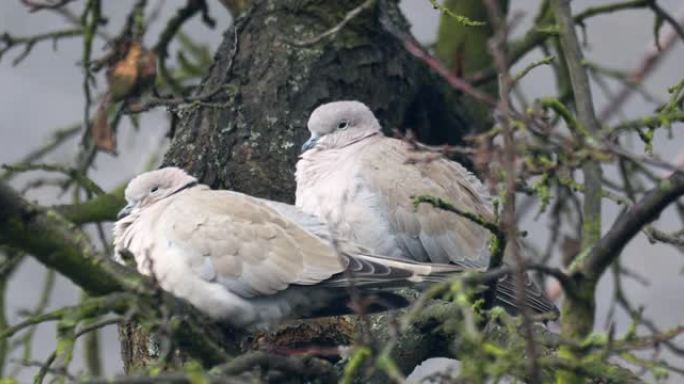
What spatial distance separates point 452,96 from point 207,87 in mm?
975

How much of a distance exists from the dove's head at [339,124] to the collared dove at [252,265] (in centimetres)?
96

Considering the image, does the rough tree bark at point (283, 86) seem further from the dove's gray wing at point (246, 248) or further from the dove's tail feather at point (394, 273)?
the dove's tail feather at point (394, 273)

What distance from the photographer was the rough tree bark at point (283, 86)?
4895 mm

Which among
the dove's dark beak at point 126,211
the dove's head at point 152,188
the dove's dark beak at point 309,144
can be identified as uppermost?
the dove's dark beak at point 309,144

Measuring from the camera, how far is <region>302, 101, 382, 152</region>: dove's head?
4.78 metres

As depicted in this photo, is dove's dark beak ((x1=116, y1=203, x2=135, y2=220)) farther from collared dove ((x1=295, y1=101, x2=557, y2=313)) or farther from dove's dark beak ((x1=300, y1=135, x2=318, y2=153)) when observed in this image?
dove's dark beak ((x1=300, y1=135, x2=318, y2=153))

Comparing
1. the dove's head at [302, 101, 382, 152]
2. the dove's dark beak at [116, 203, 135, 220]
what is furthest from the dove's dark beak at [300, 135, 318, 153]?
the dove's dark beak at [116, 203, 135, 220]

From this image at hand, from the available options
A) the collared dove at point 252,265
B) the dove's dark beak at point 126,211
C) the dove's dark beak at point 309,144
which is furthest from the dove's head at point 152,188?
the dove's dark beak at point 309,144

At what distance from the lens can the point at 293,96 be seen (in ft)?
16.6

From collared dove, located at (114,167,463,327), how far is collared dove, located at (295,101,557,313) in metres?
0.48

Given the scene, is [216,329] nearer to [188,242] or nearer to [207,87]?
[188,242]

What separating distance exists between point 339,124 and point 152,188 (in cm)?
83

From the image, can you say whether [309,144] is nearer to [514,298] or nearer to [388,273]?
[514,298]

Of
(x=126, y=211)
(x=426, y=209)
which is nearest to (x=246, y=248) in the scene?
(x=126, y=211)
